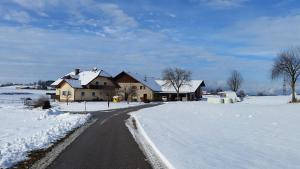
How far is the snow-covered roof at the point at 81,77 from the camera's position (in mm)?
84000

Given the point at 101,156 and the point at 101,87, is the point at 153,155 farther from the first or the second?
the point at 101,87

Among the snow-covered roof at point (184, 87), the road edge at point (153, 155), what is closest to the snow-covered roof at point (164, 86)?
the snow-covered roof at point (184, 87)

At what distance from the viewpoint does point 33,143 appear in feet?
49.2

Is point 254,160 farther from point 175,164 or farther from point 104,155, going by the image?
point 104,155

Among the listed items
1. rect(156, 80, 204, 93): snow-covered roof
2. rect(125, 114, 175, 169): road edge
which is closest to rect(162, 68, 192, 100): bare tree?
rect(156, 80, 204, 93): snow-covered roof

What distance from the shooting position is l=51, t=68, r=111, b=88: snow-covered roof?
276ft

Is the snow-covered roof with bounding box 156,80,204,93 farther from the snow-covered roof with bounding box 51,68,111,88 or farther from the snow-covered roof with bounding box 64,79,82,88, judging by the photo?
the snow-covered roof with bounding box 64,79,82,88

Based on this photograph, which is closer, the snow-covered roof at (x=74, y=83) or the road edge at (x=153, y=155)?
the road edge at (x=153, y=155)

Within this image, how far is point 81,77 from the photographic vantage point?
90.4 metres

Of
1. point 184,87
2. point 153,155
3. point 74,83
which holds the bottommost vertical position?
point 153,155

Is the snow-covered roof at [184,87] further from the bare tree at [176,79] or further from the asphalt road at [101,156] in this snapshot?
the asphalt road at [101,156]

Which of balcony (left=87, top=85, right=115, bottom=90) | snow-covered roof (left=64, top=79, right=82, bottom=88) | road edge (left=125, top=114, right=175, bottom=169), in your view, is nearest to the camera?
road edge (left=125, top=114, right=175, bottom=169)

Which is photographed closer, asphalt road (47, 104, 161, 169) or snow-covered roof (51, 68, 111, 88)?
asphalt road (47, 104, 161, 169)

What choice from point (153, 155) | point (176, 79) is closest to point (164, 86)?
point (176, 79)
